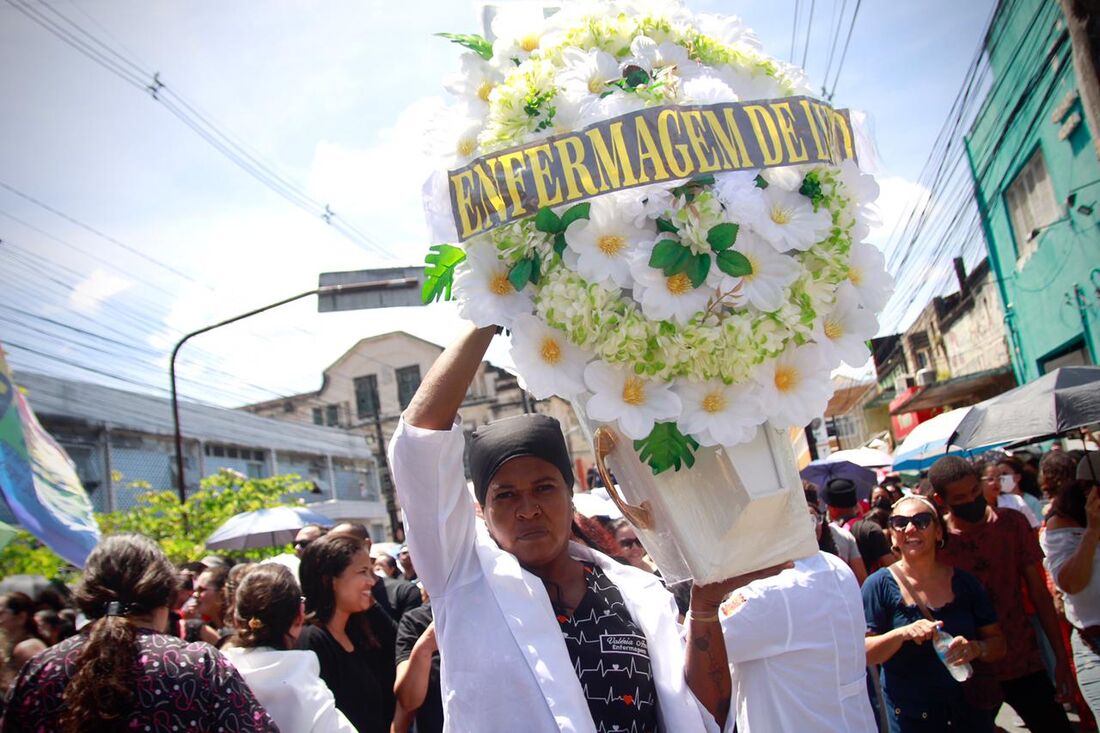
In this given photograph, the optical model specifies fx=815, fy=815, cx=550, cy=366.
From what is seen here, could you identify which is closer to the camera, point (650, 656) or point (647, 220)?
point (647, 220)

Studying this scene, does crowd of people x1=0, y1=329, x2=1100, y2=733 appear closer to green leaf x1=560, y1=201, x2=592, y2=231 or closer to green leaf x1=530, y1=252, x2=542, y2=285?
green leaf x1=530, y1=252, x2=542, y2=285

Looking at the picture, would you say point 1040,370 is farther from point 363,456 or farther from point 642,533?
point 363,456

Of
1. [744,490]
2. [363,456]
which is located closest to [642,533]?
[744,490]

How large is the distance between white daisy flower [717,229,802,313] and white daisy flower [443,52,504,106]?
0.72 m

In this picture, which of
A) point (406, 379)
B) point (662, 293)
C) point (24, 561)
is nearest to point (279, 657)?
point (662, 293)

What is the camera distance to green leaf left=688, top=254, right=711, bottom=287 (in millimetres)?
1679

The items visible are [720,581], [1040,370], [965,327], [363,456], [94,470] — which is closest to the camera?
[720,581]

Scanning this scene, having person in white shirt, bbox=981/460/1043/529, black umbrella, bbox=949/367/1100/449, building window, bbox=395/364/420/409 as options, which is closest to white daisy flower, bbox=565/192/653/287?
person in white shirt, bbox=981/460/1043/529

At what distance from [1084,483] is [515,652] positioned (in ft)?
15.8

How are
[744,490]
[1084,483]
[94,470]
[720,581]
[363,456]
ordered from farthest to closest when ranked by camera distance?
[363,456], [94,470], [1084,483], [720,581], [744,490]

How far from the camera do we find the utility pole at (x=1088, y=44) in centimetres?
638

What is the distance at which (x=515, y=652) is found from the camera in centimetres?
205

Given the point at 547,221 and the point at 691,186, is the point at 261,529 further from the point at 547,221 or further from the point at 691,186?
the point at 691,186

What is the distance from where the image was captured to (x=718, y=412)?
1700 mm
